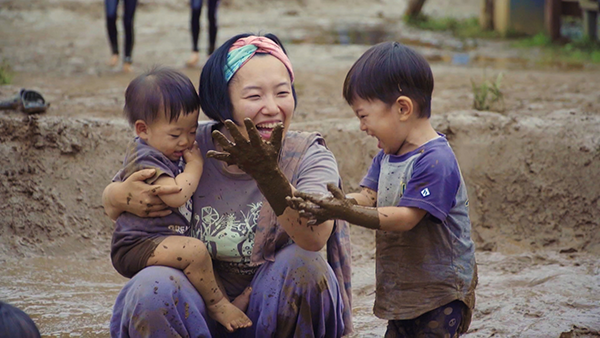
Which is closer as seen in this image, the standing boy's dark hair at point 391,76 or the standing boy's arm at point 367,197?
the standing boy's dark hair at point 391,76

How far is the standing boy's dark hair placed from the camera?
2.31 m

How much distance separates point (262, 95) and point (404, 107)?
0.50 metres

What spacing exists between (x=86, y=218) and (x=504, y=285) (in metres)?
2.56

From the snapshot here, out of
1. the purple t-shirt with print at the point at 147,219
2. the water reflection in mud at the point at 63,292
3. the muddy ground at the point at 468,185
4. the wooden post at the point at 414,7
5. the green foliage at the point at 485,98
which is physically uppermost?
the purple t-shirt with print at the point at 147,219

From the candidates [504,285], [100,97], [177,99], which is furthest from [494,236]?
[100,97]

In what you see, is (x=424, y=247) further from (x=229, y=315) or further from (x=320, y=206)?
(x=229, y=315)

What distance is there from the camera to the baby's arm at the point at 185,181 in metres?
2.38

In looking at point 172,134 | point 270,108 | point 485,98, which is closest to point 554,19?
point 485,98

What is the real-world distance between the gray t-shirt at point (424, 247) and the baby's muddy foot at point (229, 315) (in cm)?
48

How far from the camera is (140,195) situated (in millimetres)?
2375

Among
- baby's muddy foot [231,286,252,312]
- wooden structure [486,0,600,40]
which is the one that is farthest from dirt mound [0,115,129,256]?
wooden structure [486,0,600,40]

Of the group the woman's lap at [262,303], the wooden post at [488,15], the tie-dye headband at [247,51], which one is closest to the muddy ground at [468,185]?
the woman's lap at [262,303]

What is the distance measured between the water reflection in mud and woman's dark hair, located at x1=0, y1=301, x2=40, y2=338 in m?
1.43

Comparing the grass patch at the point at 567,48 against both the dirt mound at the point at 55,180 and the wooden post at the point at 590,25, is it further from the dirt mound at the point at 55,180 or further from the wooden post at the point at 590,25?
the dirt mound at the point at 55,180
